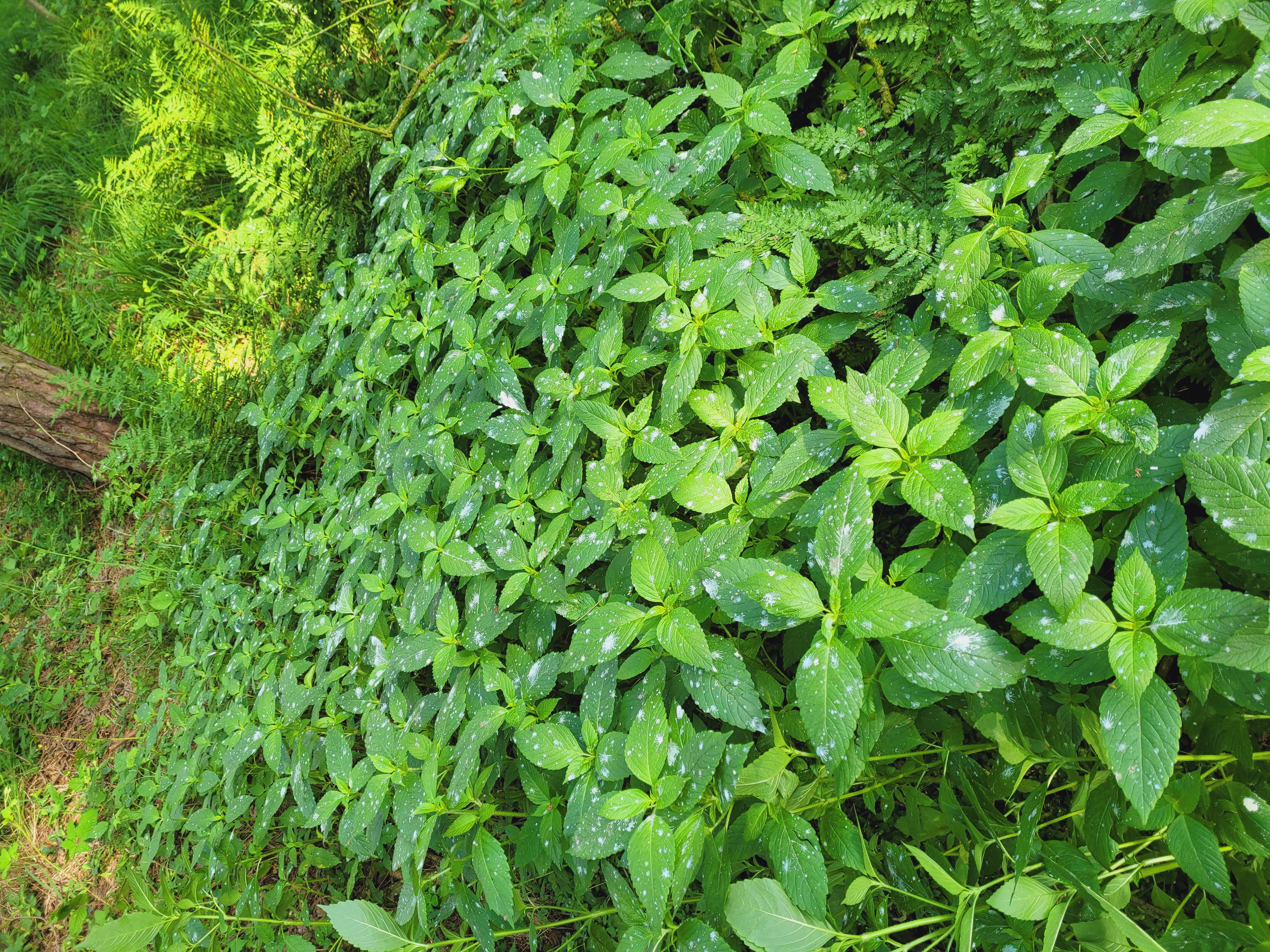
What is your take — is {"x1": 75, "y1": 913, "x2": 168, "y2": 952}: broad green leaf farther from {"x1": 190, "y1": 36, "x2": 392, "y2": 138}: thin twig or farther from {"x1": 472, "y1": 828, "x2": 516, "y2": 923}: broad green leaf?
{"x1": 190, "y1": 36, "x2": 392, "y2": 138}: thin twig

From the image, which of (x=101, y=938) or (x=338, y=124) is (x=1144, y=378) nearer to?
(x=101, y=938)

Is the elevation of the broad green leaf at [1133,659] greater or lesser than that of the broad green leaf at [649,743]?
greater

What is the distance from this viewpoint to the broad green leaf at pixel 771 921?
105 cm

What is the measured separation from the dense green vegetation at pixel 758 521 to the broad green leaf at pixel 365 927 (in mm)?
12

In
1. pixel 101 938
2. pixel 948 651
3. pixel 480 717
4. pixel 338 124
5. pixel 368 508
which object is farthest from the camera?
pixel 338 124

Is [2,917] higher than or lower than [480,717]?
lower

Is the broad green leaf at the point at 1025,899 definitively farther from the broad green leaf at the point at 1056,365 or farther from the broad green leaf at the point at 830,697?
the broad green leaf at the point at 1056,365

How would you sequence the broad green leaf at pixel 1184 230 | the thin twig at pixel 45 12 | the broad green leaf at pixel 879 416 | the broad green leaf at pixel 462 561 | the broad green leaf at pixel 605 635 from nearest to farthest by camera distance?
the broad green leaf at pixel 1184 230, the broad green leaf at pixel 879 416, the broad green leaf at pixel 605 635, the broad green leaf at pixel 462 561, the thin twig at pixel 45 12

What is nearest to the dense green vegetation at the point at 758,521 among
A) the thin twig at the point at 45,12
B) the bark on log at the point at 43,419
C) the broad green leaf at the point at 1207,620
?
the broad green leaf at the point at 1207,620

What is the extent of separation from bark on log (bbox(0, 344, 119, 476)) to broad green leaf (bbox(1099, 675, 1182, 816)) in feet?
15.5

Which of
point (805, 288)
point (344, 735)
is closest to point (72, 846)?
point (344, 735)

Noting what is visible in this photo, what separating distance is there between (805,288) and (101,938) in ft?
7.38

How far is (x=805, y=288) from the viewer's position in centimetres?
157

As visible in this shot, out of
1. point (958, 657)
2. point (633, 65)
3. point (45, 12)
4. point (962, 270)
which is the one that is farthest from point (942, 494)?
point (45, 12)
